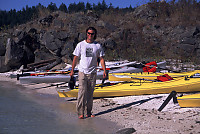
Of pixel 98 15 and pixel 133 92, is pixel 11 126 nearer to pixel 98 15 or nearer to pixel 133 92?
pixel 133 92

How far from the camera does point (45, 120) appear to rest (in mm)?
5301

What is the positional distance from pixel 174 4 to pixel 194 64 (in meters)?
9.41

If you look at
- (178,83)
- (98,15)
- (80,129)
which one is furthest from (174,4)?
(80,129)

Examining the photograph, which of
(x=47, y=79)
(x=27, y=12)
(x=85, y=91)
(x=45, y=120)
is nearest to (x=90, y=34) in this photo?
(x=85, y=91)

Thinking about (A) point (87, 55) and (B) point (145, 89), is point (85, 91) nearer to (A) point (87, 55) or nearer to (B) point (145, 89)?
(A) point (87, 55)

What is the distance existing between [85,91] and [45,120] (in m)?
1.04

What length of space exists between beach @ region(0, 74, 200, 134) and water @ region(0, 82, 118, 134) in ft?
1.15

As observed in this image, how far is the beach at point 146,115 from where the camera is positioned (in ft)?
14.5

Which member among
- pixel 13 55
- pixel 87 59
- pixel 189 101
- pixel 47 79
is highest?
pixel 13 55

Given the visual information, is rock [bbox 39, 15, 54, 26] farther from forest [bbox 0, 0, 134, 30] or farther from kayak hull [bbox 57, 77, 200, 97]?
kayak hull [bbox 57, 77, 200, 97]

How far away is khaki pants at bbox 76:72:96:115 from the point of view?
196 inches

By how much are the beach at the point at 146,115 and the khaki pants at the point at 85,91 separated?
0.47 m

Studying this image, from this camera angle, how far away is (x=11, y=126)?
484cm

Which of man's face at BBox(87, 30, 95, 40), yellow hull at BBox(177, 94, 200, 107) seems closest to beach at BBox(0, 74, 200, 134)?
yellow hull at BBox(177, 94, 200, 107)
